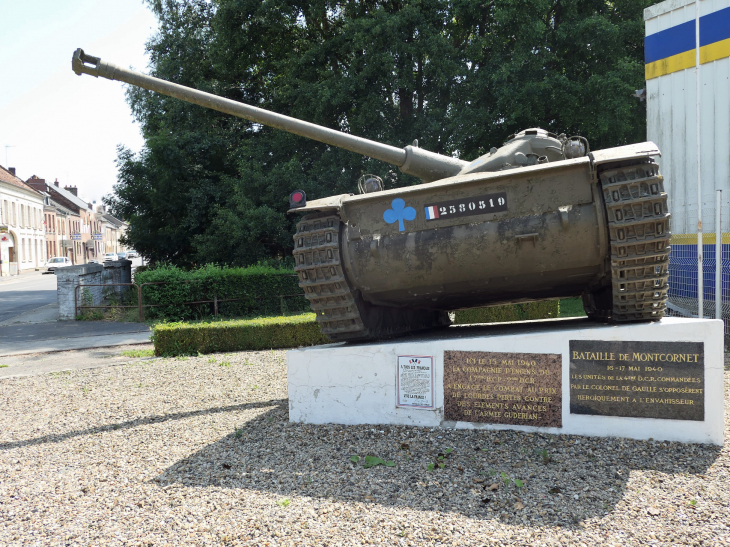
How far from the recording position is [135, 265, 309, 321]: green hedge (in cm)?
1548

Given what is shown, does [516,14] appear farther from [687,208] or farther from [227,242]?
[227,242]

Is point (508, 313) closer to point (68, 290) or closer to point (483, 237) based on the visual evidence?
point (483, 237)

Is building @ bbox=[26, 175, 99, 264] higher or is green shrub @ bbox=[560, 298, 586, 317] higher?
building @ bbox=[26, 175, 99, 264]

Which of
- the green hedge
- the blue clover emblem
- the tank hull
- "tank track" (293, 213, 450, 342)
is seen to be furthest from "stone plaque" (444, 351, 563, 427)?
the green hedge

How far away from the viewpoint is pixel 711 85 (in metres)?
10.1

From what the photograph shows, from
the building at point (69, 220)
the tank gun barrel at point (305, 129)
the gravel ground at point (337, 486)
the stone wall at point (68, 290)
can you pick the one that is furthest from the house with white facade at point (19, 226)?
the gravel ground at point (337, 486)

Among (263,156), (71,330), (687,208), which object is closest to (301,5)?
(263,156)

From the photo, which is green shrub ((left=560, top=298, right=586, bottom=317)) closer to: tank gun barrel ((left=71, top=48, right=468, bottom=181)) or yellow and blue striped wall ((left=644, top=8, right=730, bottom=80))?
yellow and blue striped wall ((left=644, top=8, right=730, bottom=80))

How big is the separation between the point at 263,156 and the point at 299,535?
1630 cm

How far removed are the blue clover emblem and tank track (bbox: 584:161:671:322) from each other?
5.25 feet

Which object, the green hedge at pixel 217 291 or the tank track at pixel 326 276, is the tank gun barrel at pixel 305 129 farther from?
the green hedge at pixel 217 291

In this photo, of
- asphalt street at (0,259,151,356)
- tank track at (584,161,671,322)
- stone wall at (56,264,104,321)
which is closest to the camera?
tank track at (584,161,671,322)

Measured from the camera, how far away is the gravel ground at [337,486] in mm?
3309

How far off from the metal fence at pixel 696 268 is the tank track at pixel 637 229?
5.98m
